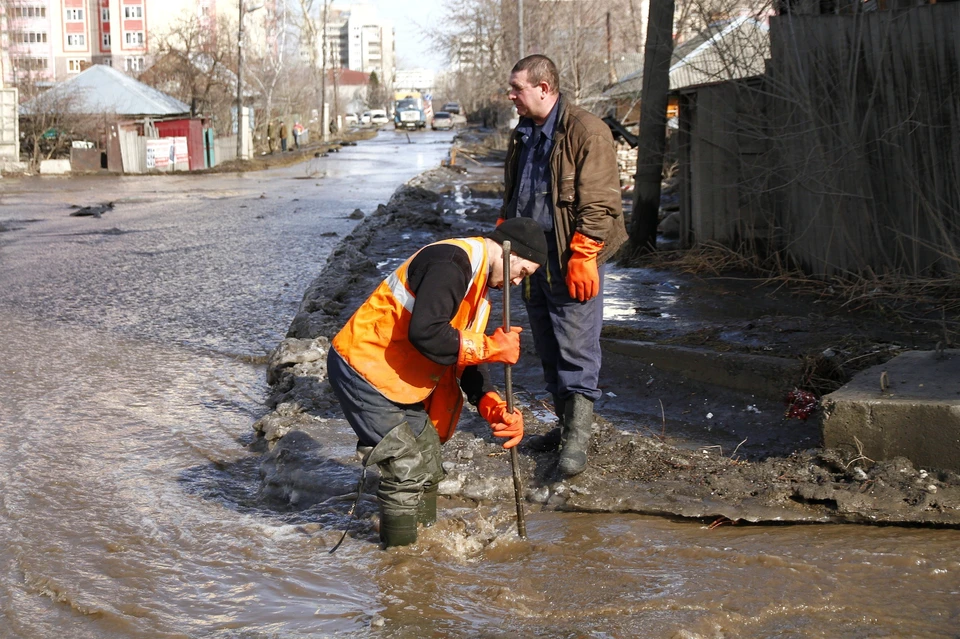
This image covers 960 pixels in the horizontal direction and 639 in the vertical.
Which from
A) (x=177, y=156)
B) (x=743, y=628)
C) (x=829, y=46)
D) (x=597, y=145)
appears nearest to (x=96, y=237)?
(x=829, y=46)

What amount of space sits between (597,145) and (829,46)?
466 centimetres

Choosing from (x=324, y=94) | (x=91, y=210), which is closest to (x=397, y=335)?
(x=91, y=210)

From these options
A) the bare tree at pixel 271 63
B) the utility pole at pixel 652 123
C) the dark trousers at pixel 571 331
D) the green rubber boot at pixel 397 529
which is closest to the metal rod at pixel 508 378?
Result: the green rubber boot at pixel 397 529

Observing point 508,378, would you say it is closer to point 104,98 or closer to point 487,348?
point 487,348

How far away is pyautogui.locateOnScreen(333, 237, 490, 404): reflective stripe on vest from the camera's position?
3779mm

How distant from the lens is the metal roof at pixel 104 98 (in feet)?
105

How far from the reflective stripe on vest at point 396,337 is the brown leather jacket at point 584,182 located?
84cm

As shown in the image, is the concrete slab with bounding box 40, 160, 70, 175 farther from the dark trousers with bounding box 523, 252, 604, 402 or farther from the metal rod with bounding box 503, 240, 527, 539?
the metal rod with bounding box 503, 240, 527, 539

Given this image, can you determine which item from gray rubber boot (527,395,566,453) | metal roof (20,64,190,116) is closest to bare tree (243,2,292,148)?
metal roof (20,64,190,116)

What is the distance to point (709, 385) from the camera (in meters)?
6.17

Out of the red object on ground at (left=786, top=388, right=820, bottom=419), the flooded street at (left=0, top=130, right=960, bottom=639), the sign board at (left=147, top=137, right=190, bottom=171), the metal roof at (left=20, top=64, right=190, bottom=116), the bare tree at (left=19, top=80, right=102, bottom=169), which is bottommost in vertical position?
the flooded street at (left=0, top=130, right=960, bottom=639)

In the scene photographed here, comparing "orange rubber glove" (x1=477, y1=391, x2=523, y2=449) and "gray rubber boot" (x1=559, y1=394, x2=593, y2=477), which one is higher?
"orange rubber glove" (x1=477, y1=391, x2=523, y2=449)

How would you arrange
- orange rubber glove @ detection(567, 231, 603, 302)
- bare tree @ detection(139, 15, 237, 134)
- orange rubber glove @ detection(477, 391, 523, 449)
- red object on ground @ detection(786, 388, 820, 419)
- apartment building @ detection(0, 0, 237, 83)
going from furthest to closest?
apartment building @ detection(0, 0, 237, 83) < bare tree @ detection(139, 15, 237, 134) < red object on ground @ detection(786, 388, 820, 419) < orange rubber glove @ detection(567, 231, 603, 302) < orange rubber glove @ detection(477, 391, 523, 449)

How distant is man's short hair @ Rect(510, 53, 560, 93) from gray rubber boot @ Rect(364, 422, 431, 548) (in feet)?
5.65
